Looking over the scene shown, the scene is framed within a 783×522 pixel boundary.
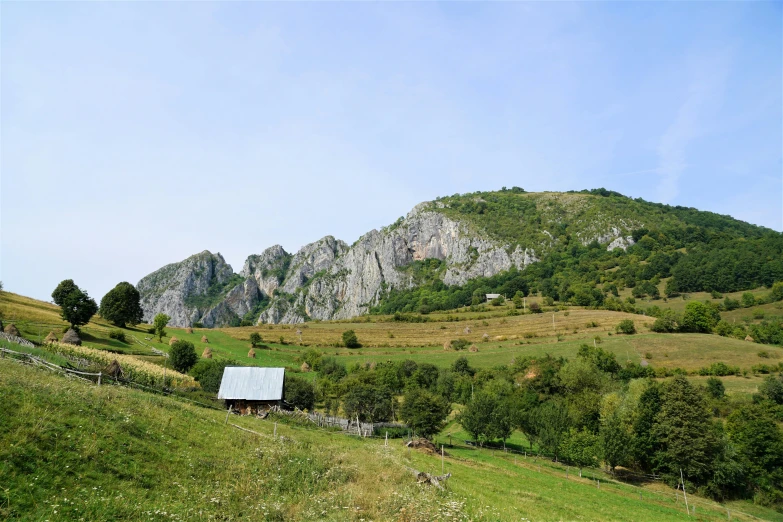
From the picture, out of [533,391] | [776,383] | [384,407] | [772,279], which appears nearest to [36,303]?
[384,407]

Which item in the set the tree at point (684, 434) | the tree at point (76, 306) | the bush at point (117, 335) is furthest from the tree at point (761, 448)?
the tree at point (76, 306)

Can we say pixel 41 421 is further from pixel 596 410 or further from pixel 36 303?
pixel 36 303

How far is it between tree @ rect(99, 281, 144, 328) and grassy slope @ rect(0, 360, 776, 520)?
62657mm

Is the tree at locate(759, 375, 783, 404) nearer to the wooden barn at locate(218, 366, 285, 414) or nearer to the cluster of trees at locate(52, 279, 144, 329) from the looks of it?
the wooden barn at locate(218, 366, 285, 414)

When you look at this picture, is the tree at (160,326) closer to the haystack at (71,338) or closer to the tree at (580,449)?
the haystack at (71,338)

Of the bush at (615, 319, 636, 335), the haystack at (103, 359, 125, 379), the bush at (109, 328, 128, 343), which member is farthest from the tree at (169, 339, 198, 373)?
the bush at (615, 319, 636, 335)

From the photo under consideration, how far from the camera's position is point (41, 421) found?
1193 centimetres

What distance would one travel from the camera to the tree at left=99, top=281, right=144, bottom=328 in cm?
7250

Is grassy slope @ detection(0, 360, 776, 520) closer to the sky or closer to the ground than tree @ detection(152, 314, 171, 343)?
closer to the ground

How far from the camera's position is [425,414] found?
44000mm

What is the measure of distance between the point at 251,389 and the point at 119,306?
43.7m

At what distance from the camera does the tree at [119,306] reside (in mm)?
72500

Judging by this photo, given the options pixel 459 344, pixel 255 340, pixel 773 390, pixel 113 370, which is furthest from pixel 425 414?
pixel 255 340

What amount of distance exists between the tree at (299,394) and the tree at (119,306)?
126 ft
